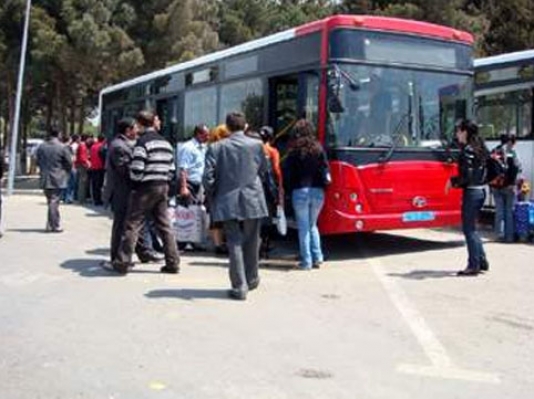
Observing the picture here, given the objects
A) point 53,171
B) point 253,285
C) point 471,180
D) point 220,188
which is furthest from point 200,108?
point 220,188

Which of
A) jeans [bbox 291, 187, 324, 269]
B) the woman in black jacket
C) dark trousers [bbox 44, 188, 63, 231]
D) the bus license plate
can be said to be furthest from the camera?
dark trousers [bbox 44, 188, 63, 231]

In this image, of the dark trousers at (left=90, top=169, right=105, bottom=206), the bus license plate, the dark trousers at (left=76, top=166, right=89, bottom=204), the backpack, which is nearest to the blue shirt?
the bus license plate

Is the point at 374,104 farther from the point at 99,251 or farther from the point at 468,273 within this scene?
the point at 99,251

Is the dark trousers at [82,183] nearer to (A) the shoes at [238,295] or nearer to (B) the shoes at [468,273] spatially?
(B) the shoes at [468,273]

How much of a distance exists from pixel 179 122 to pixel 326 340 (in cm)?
1050

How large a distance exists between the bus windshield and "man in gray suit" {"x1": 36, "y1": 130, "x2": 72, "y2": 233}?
604 centimetres

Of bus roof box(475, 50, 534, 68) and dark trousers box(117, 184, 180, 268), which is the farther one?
bus roof box(475, 50, 534, 68)

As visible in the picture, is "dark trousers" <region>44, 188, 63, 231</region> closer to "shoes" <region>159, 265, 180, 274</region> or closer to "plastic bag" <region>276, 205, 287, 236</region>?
"shoes" <region>159, 265, 180, 274</region>

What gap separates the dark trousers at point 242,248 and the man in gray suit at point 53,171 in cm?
716

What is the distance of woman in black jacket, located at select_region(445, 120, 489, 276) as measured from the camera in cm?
1065

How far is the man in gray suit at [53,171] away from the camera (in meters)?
15.8

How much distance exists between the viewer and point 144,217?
1077cm

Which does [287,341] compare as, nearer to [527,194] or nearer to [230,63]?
[230,63]

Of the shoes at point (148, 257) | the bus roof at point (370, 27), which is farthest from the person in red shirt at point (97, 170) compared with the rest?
the shoes at point (148, 257)
